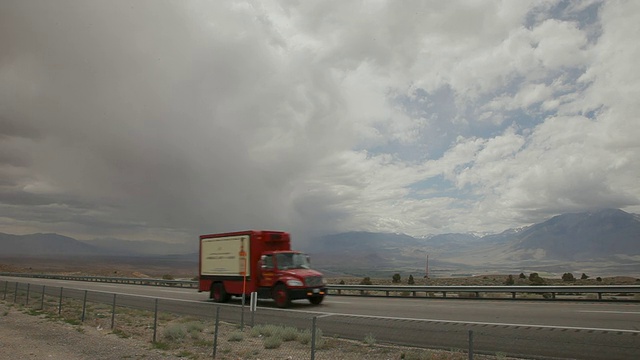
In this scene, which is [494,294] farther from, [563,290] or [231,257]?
[231,257]

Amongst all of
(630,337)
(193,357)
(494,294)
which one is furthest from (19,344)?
(494,294)

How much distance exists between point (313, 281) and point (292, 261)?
154 cm

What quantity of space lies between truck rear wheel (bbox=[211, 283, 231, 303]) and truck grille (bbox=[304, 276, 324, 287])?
5.32 meters

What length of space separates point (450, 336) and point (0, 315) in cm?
1957

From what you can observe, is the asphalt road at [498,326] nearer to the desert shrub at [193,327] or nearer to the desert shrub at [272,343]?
the desert shrub at [272,343]

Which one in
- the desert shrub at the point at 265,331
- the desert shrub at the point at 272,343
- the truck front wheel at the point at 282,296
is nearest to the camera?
→ the desert shrub at the point at 272,343

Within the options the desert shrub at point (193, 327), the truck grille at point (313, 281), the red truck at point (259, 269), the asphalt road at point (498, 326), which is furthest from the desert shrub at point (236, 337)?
the truck grille at point (313, 281)

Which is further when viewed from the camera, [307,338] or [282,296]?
[282,296]

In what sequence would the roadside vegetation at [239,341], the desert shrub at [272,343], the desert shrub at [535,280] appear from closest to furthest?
the roadside vegetation at [239,341], the desert shrub at [272,343], the desert shrub at [535,280]

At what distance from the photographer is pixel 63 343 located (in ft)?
44.1

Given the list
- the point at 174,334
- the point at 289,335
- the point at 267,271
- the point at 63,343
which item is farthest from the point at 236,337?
the point at 267,271

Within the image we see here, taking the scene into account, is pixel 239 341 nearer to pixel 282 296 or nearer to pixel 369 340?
pixel 369 340

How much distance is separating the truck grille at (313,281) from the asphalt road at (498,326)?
1.10 meters

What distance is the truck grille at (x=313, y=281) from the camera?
2111cm
